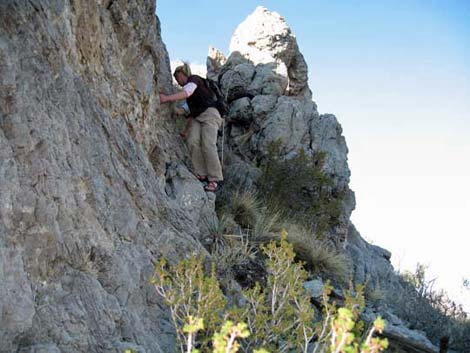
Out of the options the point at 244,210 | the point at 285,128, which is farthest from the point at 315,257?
the point at 285,128

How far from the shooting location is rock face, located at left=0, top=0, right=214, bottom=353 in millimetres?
3193

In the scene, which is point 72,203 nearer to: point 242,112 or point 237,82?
point 242,112

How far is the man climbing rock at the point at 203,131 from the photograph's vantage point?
7844mm

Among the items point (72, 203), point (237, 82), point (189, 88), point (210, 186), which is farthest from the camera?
point (237, 82)

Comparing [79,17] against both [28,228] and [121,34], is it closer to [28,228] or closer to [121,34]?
[121,34]

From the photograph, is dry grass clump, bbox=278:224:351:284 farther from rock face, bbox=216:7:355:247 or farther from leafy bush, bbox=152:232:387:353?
leafy bush, bbox=152:232:387:353

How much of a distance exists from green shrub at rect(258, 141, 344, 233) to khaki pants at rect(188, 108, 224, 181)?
168 cm

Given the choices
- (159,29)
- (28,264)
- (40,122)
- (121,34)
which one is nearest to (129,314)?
(28,264)

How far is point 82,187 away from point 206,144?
3.94 m

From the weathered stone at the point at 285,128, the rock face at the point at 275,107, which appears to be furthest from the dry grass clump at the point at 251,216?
the weathered stone at the point at 285,128

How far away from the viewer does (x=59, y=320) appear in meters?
3.24

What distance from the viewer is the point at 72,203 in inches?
150

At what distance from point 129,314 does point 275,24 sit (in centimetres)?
1079

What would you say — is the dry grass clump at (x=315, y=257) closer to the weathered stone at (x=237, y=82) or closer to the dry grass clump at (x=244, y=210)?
the dry grass clump at (x=244, y=210)
